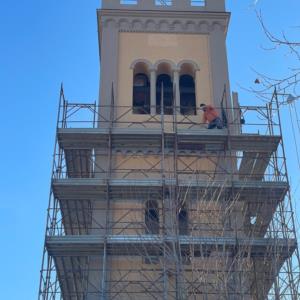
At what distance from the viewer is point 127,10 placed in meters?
27.3

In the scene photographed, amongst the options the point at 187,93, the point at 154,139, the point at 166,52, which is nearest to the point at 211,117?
the point at 154,139

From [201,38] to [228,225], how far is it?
7782 millimetres

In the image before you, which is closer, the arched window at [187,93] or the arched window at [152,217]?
the arched window at [152,217]

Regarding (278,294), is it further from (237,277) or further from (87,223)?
(87,223)

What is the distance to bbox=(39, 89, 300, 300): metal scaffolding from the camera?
66.9 feet

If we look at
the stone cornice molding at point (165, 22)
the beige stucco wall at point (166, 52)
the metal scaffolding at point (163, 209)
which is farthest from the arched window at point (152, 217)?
the stone cornice molding at point (165, 22)

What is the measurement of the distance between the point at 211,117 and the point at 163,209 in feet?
12.6

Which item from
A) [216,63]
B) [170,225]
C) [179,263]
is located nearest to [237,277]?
[179,263]

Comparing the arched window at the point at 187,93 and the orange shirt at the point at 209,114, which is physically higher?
the arched window at the point at 187,93

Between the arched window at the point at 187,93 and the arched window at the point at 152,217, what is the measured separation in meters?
4.00

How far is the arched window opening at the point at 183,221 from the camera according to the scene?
73.2 feet

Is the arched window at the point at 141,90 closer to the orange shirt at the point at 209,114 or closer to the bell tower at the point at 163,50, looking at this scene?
the bell tower at the point at 163,50

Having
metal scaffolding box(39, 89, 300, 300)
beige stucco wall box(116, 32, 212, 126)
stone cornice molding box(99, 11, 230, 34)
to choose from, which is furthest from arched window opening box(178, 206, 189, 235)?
stone cornice molding box(99, 11, 230, 34)

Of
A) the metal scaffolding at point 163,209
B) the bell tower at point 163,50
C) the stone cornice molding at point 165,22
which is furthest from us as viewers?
the stone cornice molding at point 165,22
